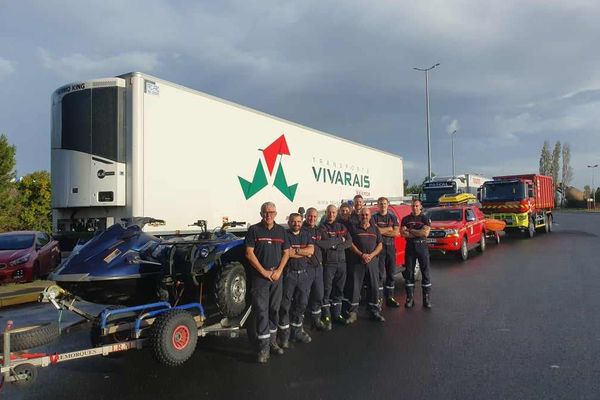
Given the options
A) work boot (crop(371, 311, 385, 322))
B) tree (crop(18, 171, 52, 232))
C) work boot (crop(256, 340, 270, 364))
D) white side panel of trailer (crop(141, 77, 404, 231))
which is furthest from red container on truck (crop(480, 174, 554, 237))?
tree (crop(18, 171, 52, 232))

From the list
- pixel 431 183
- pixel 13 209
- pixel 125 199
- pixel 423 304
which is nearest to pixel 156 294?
pixel 125 199

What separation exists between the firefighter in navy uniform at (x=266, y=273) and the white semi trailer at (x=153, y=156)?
3.82 metres

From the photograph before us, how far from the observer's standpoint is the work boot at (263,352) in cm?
538

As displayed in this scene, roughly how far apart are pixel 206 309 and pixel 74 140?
482 centimetres

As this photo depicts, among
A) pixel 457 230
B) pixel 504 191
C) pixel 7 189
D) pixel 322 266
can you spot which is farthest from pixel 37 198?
pixel 322 266

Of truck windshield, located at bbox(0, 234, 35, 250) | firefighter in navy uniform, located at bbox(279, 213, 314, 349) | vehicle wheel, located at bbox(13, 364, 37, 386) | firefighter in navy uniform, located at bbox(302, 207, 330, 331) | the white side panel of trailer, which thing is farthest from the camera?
truck windshield, located at bbox(0, 234, 35, 250)

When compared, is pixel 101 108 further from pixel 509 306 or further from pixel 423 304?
pixel 509 306

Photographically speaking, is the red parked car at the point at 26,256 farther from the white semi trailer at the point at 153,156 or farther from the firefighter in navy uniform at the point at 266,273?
the firefighter in navy uniform at the point at 266,273

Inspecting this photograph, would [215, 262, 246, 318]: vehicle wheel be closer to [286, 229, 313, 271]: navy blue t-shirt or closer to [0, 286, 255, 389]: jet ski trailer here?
[0, 286, 255, 389]: jet ski trailer

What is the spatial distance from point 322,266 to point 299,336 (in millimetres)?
1077

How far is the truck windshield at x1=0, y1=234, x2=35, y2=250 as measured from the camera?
1180 centimetres

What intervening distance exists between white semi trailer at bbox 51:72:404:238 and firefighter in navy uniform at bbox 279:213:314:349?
12.3 feet

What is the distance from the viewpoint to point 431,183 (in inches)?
1094

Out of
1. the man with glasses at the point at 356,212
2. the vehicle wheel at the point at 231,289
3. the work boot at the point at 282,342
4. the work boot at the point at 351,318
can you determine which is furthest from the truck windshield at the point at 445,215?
the vehicle wheel at the point at 231,289
